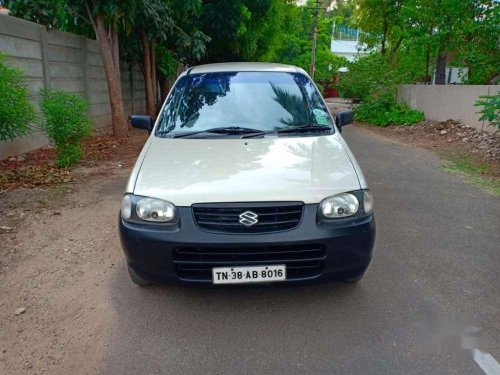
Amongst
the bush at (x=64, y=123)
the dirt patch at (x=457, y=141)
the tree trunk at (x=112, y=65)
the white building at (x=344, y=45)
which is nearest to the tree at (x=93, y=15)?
the tree trunk at (x=112, y=65)

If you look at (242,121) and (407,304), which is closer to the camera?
(407,304)

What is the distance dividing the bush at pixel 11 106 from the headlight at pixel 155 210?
11.5ft

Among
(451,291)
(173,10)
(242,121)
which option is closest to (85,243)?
(242,121)

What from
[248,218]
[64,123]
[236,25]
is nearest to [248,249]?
[248,218]

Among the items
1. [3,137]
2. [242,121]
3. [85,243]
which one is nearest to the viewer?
[242,121]

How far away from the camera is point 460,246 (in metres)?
4.21

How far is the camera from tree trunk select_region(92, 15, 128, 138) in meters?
8.84

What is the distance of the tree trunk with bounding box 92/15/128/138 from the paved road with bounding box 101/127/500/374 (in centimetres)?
672

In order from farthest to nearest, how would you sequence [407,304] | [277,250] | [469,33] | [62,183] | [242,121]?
1. [469,33]
2. [62,183]
3. [242,121]
4. [407,304]
5. [277,250]

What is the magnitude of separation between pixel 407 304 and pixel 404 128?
36.5 feet

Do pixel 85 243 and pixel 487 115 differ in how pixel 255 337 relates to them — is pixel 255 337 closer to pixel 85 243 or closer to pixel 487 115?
pixel 85 243

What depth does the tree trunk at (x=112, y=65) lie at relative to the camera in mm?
8836

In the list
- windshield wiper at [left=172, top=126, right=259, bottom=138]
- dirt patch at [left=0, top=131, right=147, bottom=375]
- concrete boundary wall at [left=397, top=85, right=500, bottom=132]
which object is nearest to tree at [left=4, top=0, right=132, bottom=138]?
dirt patch at [left=0, top=131, right=147, bottom=375]

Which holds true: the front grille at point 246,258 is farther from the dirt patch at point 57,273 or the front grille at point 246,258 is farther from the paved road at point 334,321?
the dirt patch at point 57,273
